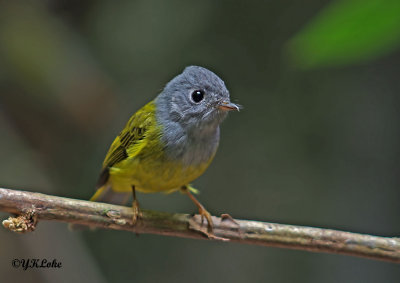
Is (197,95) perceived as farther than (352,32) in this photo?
Yes

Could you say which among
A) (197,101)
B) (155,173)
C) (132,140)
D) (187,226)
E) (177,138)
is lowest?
(187,226)

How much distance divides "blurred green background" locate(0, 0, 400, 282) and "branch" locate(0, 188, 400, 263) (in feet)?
6.63

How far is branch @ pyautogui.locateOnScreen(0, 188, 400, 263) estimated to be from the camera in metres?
2.40

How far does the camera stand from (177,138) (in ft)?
9.49

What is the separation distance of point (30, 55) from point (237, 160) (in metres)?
2.83

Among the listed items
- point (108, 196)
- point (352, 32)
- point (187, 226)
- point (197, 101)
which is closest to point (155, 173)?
point (187, 226)

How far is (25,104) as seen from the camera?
5188 millimetres

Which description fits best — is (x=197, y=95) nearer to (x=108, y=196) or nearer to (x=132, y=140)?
(x=132, y=140)

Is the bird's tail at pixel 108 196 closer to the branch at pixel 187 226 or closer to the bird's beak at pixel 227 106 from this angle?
the branch at pixel 187 226

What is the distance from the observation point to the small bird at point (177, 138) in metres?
2.85

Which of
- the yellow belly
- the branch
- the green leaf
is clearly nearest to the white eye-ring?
the yellow belly

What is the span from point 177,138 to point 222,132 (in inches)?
102

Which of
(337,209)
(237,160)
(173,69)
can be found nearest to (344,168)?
(337,209)

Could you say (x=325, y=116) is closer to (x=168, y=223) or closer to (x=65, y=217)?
(x=168, y=223)
